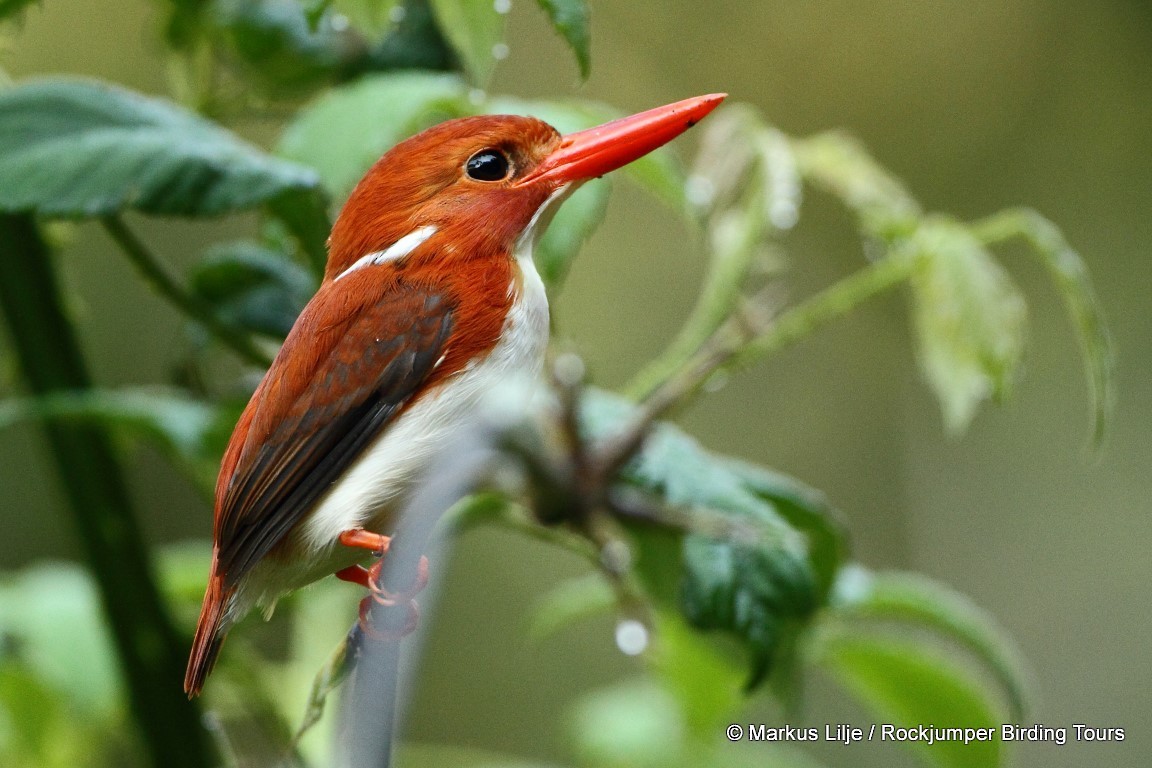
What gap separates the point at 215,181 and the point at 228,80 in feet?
Result: 2.01

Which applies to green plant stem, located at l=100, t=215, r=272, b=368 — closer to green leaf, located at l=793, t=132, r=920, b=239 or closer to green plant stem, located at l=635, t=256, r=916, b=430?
green plant stem, located at l=635, t=256, r=916, b=430

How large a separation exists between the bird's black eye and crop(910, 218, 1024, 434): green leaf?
0.43 meters

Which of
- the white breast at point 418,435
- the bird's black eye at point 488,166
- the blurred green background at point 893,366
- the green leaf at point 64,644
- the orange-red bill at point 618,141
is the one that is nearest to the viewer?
the orange-red bill at point 618,141

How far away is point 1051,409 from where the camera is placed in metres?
3.99

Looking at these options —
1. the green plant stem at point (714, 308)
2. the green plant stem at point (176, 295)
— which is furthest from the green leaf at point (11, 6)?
the green plant stem at point (714, 308)

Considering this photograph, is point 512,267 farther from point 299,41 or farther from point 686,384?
point 299,41

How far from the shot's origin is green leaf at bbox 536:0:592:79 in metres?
0.73

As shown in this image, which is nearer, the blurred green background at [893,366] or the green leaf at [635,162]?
the green leaf at [635,162]

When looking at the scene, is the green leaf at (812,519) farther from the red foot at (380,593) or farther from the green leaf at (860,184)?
the red foot at (380,593)

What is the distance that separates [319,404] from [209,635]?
0.56 ft

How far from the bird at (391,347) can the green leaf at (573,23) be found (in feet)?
0.25

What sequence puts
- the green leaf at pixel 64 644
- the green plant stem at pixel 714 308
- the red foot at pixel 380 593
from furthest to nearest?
the green leaf at pixel 64 644
the green plant stem at pixel 714 308
the red foot at pixel 380 593

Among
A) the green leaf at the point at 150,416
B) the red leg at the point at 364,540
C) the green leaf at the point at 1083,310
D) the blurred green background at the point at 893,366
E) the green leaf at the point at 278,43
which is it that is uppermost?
the green leaf at the point at 1083,310

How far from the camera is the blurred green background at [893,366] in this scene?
3.64 metres
